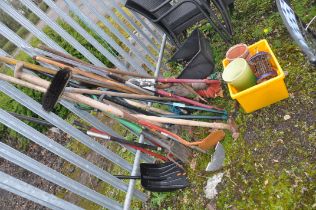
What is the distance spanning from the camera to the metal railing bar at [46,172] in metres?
2.32

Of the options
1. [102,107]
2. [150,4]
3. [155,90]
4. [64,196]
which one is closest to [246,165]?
[155,90]

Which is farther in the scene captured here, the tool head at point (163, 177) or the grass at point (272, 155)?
the tool head at point (163, 177)

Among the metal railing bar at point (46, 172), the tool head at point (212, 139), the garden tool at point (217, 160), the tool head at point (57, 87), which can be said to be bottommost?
the garden tool at point (217, 160)

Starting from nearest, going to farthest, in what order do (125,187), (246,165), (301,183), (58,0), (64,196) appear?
(301,183), (246,165), (125,187), (64,196), (58,0)

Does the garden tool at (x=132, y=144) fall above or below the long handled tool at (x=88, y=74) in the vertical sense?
below

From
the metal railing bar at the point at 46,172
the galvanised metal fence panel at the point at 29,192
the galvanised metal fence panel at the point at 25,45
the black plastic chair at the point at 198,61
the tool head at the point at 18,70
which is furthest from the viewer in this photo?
the black plastic chair at the point at 198,61

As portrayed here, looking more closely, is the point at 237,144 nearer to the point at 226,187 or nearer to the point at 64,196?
the point at 226,187

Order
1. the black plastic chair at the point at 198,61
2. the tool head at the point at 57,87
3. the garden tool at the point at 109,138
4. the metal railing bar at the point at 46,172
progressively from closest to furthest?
the metal railing bar at the point at 46,172 < the tool head at the point at 57,87 < the garden tool at the point at 109,138 < the black plastic chair at the point at 198,61

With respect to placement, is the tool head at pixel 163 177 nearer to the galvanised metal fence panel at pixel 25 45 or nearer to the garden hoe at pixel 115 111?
the galvanised metal fence panel at pixel 25 45

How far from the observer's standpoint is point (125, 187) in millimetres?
3242

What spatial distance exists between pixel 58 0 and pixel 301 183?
9.15 meters

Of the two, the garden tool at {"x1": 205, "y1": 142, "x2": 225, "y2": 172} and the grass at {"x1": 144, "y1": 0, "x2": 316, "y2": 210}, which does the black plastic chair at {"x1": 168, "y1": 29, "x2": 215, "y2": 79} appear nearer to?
the grass at {"x1": 144, "y1": 0, "x2": 316, "y2": 210}

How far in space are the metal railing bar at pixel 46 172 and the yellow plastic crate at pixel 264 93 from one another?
145 cm

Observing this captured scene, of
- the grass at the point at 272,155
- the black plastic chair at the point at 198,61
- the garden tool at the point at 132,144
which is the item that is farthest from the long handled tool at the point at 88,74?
the grass at the point at 272,155
